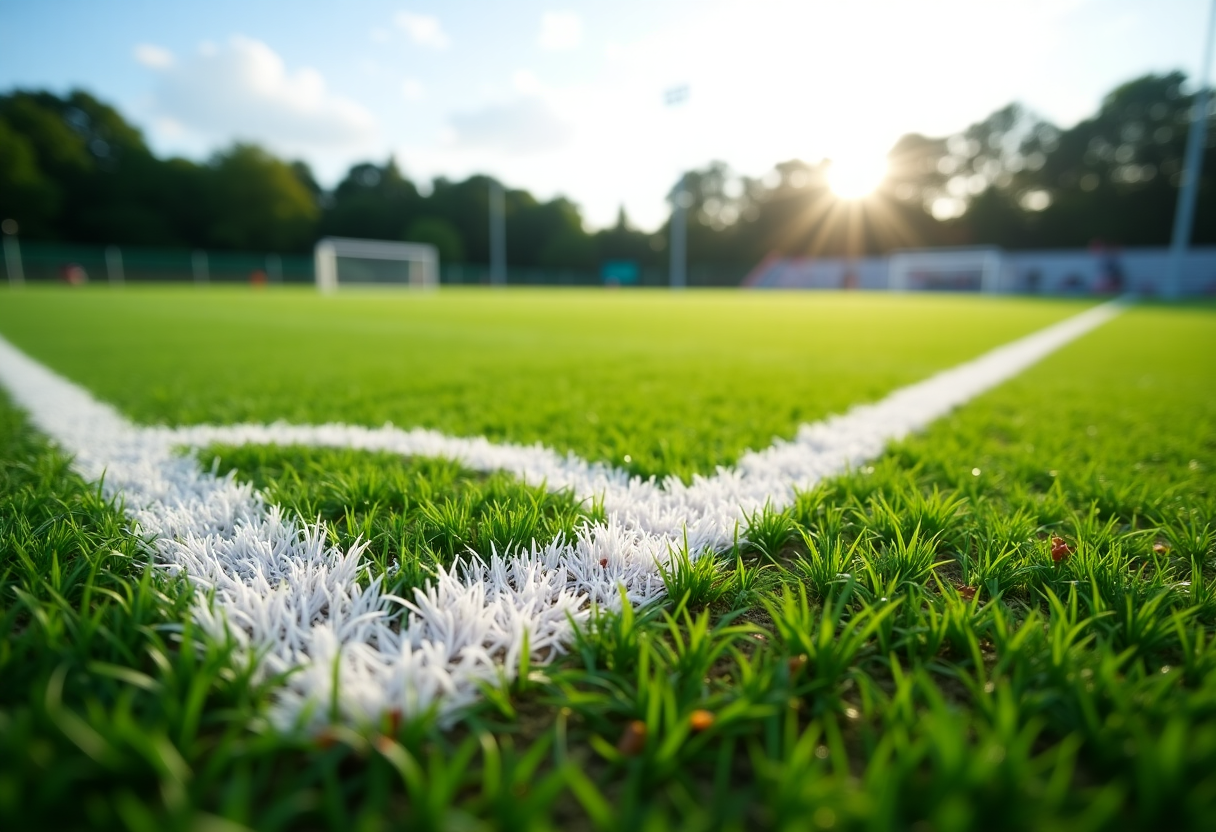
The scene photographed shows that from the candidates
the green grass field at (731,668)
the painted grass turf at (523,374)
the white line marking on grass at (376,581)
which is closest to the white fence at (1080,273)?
the painted grass turf at (523,374)

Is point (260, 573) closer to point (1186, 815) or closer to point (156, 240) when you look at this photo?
point (1186, 815)

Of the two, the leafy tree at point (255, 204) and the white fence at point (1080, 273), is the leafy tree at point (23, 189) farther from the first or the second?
the white fence at point (1080, 273)

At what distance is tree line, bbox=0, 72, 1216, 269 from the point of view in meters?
36.9

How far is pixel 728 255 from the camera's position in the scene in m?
54.8

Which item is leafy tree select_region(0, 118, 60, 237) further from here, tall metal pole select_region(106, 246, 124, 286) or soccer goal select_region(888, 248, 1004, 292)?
soccer goal select_region(888, 248, 1004, 292)

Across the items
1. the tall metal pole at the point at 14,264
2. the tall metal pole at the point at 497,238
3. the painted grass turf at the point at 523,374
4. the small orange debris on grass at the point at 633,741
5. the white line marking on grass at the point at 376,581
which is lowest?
the small orange debris on grass at the point at 633,741

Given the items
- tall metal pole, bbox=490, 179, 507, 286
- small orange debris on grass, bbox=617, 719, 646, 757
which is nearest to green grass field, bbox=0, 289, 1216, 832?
small orange debris on grass, bbox=617, 719, 646, 757

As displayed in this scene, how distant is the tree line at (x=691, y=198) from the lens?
36906mm

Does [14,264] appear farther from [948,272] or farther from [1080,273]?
[1080,273]

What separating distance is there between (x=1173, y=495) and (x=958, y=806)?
1.95m

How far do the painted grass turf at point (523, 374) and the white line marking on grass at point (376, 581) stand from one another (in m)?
0.25

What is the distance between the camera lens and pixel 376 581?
1182 millimetres

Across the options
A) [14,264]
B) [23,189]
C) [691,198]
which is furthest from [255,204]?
[691,198]

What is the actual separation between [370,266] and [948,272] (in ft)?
104
